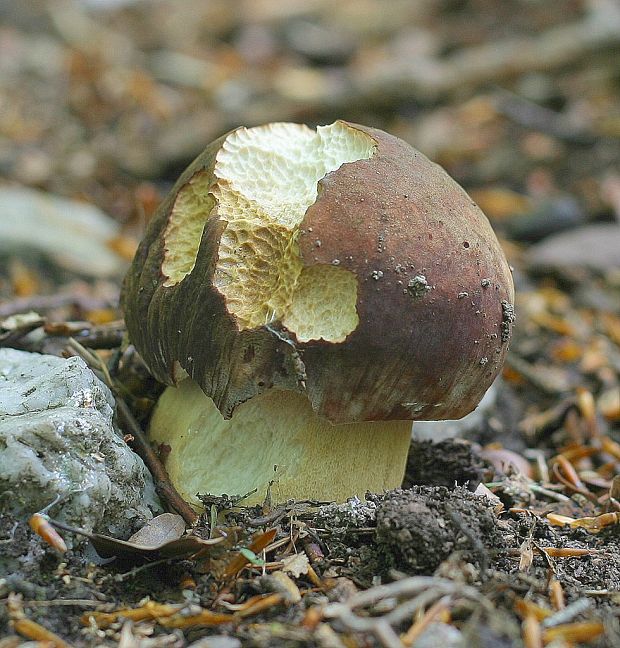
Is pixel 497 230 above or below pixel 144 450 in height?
above

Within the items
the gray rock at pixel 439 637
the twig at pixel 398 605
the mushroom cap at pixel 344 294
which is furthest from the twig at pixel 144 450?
the gray rock at pixel 439 637

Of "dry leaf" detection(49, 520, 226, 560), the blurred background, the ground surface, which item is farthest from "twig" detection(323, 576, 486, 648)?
the blurred background

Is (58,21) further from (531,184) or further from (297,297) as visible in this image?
(297,297)

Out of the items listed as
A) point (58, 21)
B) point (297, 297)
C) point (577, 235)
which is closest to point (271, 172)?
point (297, 297)

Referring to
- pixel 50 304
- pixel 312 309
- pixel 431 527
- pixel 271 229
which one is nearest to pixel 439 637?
pixel 431 527

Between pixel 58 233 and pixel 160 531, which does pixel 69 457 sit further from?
pixel 58 233

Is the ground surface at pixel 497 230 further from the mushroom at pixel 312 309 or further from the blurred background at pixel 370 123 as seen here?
the mushroom at pixel 312 309
